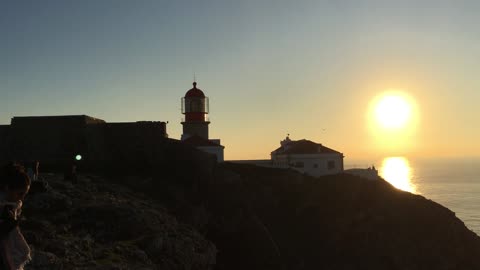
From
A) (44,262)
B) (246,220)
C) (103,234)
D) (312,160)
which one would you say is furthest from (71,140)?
(312,160)

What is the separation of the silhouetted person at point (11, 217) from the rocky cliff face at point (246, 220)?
48.4 feet

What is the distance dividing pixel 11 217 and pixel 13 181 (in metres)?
0.40

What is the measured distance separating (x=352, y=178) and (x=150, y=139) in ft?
65.1

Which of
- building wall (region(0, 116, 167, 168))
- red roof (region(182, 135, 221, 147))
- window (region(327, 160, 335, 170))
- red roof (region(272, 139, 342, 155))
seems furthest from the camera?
red roof (region(272, 139, 342, 155))

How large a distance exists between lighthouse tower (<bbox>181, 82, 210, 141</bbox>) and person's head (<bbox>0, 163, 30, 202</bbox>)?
55734 mm

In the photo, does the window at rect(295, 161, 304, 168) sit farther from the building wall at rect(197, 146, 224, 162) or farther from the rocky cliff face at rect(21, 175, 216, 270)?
the rocky cliff face at rect(21, 175, 216, 270)

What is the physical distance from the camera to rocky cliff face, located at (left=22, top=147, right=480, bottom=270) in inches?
917

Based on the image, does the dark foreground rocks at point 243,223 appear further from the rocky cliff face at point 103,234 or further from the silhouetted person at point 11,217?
the silhouetted person at point 11,217

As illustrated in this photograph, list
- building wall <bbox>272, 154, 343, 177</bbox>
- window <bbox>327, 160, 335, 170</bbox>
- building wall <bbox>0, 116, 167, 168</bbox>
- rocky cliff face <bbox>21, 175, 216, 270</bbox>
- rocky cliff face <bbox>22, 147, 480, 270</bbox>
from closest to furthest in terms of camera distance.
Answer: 1. rocky cliff face <bbox>21, 175, 216, 270</bbox>
2. rocky cliff face <bbox>22, 147, 480, 270</bbox>
3. building wall <bbox>0, 116, 167, 168</bbox>
4. building wall <bbox>272, 154, 343, 177</bbox>
5. window <bbox>327, 160, 335, 170</bbox>

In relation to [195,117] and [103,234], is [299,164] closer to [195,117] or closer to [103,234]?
[195,117]

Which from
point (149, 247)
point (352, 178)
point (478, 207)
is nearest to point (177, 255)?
point (149, 247)

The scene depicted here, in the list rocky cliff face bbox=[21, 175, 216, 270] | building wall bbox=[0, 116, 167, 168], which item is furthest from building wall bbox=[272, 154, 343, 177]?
rocky cliff face bbox=[21, 175, 216, 270]

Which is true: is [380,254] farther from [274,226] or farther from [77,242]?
[77,242]

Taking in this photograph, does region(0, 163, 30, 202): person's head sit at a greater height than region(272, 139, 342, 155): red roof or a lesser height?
lesser
